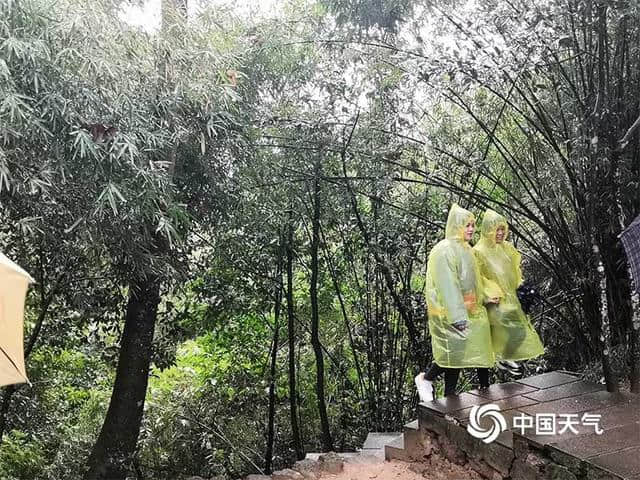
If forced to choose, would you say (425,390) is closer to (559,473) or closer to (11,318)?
(559,473)

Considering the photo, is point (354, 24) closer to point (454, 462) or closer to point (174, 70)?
point (174, 70)

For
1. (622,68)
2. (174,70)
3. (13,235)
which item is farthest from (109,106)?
(622,68)

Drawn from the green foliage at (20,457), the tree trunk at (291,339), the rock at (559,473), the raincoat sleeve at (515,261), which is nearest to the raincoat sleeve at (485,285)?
the raincoat sleeve at (515,261)

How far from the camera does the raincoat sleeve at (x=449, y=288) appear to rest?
2.95 metres

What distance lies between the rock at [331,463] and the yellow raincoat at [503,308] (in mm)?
1083

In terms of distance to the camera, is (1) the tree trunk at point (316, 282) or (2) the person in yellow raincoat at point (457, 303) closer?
(2) the person in yellow raincoat at point (457, 303)

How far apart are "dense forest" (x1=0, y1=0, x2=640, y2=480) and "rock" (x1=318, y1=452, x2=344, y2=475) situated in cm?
100

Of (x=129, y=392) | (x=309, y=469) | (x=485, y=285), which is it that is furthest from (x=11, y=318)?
(x=129, y=392)

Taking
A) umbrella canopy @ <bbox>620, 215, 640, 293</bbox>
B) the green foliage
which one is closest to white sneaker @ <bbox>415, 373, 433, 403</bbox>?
umbrella canopy @ <bbox>620, 215, 640, 293</bbox>

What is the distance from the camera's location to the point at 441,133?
4172 mm

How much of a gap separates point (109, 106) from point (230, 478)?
340 centimetres

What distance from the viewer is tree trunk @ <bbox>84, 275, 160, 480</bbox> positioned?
3949 millimetres

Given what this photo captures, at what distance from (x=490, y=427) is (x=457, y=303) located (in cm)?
60

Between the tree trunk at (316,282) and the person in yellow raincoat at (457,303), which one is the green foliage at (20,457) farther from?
the person in yellow raincoat at (457,303)
